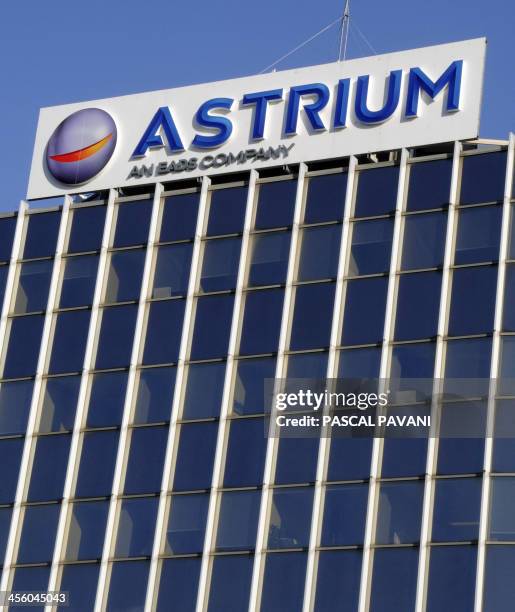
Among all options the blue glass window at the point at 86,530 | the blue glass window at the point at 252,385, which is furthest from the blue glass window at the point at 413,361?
the blue glass window at the point at 86,530

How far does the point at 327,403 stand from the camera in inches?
2687

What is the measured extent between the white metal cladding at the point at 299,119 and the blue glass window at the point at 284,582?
56.3 ft

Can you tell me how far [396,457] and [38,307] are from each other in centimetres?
1787

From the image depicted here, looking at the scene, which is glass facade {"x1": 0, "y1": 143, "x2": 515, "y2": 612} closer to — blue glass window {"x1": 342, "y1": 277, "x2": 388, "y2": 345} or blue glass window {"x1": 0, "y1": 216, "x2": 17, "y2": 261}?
blue glass window {"x1": 342, "y1": 277, "x2": 388, "y2": 345}

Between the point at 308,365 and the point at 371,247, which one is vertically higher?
the point at 371,247

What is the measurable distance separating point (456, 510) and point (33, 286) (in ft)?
71.7

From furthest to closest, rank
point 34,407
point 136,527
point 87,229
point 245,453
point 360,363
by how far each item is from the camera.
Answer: point 87,229 < point 34,407 < point 136,527 < point 245,453 < point 360,363

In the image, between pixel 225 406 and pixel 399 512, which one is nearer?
pixel 399 512

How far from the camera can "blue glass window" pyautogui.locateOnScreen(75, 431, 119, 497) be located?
2771 inches

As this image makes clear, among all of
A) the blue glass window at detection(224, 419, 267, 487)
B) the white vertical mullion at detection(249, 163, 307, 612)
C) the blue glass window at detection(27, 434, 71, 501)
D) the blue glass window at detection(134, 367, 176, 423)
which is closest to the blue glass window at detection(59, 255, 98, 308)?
the blue glass window at detection(134, 367, 176, 423)

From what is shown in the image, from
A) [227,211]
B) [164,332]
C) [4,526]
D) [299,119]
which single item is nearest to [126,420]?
[164,332]

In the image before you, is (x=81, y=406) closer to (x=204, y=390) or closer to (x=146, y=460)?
(x=146, y=460)

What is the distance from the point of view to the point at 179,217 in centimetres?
7500

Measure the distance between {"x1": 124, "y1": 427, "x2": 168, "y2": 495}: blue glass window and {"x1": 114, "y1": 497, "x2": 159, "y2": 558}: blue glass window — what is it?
0.48 meters
